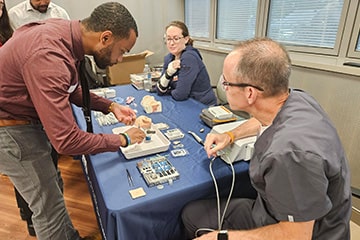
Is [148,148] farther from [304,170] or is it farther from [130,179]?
[304,170]

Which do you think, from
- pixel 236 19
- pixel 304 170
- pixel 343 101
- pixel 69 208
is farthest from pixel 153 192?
pixel 236 19

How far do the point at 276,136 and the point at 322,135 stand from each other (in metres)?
0.14

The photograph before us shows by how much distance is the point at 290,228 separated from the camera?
0.78 meters

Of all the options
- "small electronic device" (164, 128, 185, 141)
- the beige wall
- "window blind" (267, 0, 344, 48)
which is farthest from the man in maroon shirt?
"window blind" (267, 0, 344, 48)

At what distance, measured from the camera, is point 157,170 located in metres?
1.08

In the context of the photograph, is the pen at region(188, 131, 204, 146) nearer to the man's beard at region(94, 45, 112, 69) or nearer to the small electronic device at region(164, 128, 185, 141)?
the small electronic device at region(164, 128, 185, 141)

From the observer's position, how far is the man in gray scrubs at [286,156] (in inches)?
28.5

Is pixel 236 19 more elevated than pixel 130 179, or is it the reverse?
pixel 236 19

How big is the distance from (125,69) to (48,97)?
271cm

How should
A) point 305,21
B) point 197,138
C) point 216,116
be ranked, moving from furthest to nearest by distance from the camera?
point 305,21, point 216,116, point 197,138

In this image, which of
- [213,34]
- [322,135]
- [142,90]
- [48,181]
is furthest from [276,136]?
[213,34]

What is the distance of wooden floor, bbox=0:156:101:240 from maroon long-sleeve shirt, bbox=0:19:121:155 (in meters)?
1.00

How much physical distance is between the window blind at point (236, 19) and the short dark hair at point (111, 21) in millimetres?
2211

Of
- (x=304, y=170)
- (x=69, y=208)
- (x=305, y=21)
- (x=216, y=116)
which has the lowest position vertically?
(x=69, y=208)
